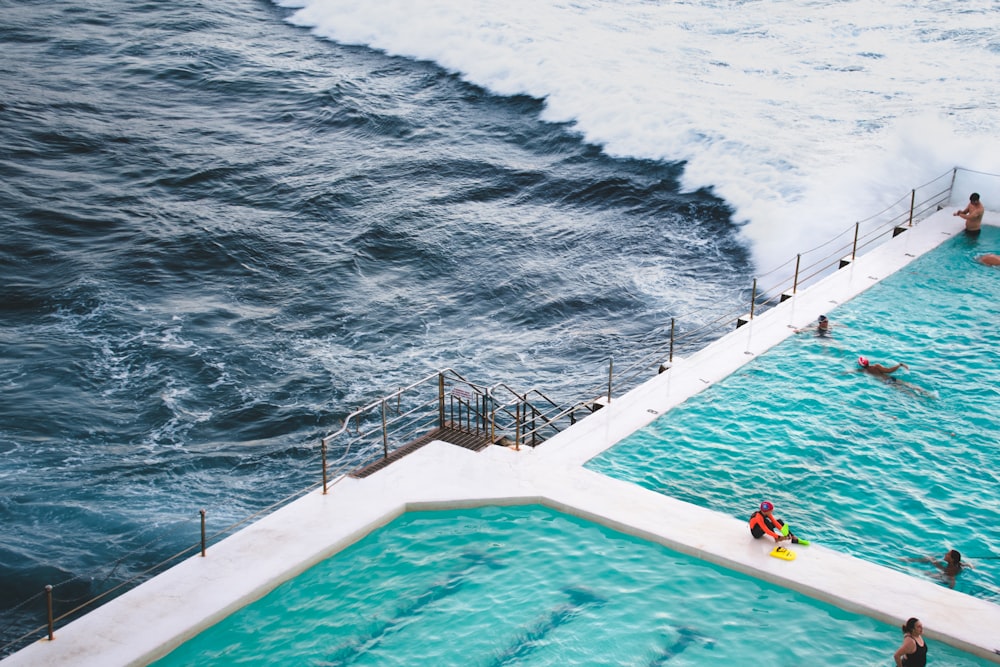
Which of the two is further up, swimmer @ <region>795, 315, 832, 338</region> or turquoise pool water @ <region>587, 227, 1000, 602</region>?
swimmer @ <region>795, 315, 832, 338</region>

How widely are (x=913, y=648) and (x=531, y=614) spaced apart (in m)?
3.99

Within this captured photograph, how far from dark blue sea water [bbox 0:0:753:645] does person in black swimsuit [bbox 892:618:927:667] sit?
9.28 metres

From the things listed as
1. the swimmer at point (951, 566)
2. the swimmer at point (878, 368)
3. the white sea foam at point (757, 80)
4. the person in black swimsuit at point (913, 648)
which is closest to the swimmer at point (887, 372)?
the swimmer at point (878, 368)

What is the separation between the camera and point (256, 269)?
24984 mm

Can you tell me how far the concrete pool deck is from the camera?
11609 millimetres

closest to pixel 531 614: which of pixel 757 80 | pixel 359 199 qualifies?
pixel 359 199

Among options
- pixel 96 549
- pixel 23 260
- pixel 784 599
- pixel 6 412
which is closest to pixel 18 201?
pixel 23 260

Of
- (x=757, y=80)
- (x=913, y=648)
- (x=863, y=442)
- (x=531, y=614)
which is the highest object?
(x=757, y=80)

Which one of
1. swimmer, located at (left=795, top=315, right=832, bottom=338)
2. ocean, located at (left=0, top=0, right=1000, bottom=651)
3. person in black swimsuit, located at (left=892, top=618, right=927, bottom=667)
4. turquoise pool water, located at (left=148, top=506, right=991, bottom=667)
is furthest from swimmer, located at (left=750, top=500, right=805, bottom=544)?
ocean, located at (left=0, top=0, right=1000, bottom=651)

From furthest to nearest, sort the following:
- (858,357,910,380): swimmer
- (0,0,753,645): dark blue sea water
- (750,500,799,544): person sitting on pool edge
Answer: (858,357,910,380): swimmer → (0,0,753,645): dark blue sea water → (750,500,799,544): person sitting on pool edge

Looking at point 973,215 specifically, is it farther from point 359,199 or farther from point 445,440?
point 359,199

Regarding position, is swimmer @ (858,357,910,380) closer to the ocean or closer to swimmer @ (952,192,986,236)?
the ocean

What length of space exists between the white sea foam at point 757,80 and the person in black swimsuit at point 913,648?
52.2ft

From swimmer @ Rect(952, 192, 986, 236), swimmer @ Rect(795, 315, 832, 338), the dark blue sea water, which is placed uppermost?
swimmer @ Rect(952, 192, 986, 236)
